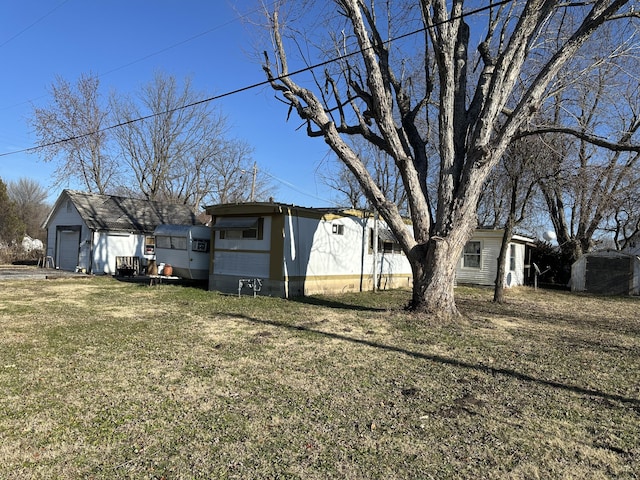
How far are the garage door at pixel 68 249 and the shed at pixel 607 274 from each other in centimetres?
2285

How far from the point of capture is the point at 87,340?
6.88 meters

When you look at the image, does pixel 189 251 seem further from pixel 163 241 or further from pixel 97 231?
pixel 97 231

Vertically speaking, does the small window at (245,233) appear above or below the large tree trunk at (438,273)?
above

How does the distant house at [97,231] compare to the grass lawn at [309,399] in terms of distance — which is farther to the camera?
the distant house at [97,231]

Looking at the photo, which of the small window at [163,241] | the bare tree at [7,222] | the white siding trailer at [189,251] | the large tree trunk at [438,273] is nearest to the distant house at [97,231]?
the small window at [163,241]

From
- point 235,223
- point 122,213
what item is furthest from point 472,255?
point 122,213

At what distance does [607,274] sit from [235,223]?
15792mm

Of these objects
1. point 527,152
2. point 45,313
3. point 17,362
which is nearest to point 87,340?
point 17,362

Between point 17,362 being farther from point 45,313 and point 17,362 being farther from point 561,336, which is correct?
point 561,336

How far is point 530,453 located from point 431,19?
901 cm

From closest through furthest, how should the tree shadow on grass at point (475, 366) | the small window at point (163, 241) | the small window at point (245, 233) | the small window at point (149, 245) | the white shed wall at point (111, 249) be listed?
the tree shadow on grass at point (475, 366)
the small window at point (245, 233)
the small window at point (163, 241)
the white shed wall at point (111, 249)
the small window at point (149, 245)

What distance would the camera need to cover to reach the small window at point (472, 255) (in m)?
20.7

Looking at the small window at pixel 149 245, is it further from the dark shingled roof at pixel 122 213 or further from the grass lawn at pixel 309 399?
the grass lawn at pixel 309 399

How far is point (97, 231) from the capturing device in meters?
20.2
